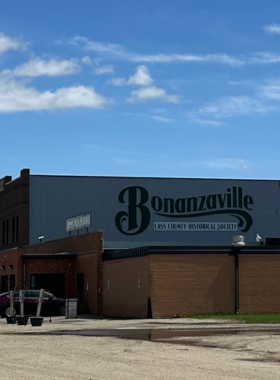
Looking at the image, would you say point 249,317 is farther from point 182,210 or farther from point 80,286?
point 182,210

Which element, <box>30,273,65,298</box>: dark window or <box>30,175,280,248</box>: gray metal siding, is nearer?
<box>30,273,65,298</box>: dark window

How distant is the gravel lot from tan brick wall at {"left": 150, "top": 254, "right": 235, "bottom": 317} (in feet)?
30.3

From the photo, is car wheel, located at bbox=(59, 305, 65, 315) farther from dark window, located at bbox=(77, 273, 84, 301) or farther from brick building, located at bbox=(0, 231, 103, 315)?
dark window, located at bbox=(77, 273, 84, 301)

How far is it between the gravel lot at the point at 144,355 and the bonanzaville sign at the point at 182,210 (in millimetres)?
39877

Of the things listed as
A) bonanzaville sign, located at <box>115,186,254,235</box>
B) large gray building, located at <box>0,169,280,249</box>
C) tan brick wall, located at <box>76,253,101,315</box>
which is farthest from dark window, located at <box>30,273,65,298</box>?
bonanzaville sign, located at <box>115,186,254,235</box>

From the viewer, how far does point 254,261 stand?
42.8 metres

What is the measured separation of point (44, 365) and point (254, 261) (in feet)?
85.2

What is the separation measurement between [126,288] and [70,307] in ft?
11.4

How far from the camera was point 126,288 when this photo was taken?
44344 millimetres

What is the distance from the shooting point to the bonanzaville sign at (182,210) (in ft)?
235

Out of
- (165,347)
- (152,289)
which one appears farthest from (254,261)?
(165,347)

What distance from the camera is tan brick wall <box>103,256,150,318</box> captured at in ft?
138

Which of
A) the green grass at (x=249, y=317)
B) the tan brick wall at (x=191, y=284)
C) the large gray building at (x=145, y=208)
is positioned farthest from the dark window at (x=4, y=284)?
the green grass at (x=249, y=317)

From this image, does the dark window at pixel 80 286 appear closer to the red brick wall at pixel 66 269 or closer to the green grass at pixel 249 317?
the red brick wall at pixel 66 269
